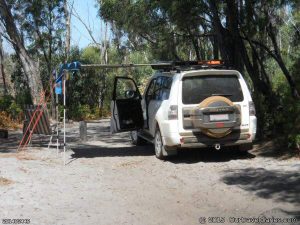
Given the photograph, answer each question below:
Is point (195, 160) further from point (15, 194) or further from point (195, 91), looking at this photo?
point (15, 194)

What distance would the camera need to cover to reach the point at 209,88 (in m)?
10.8

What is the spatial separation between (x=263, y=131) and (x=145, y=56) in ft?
100

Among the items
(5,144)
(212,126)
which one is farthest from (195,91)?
(5,144)

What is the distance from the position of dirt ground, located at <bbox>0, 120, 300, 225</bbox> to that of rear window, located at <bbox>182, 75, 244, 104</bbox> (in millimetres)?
1331

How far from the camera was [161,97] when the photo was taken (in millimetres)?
11664

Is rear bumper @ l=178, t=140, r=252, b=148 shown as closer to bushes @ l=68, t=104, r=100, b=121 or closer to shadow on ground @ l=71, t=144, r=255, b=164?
shadow on ground @ l=71, t=144, r=255, b=164

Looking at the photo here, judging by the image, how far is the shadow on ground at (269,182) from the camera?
25.9 ft

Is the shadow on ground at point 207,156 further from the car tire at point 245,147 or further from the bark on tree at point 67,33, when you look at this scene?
the bark on tree at point 67,33

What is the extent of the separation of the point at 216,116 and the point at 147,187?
8.19ft

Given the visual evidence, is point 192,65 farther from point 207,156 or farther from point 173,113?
point 207,156

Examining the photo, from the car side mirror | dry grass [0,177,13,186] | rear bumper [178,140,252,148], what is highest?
the car side mirror

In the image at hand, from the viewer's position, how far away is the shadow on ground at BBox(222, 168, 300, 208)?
789 cm

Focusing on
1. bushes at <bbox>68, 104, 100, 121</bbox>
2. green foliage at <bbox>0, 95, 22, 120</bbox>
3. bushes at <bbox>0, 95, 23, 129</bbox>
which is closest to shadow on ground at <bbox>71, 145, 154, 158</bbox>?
bushes at <bbox>0, 95, 23, 129</bbox>

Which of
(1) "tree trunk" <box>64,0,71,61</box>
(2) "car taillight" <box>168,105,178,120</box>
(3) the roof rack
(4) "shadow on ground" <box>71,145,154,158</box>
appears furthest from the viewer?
(1) "tree trunk" <box>64,0,71,61</box>
